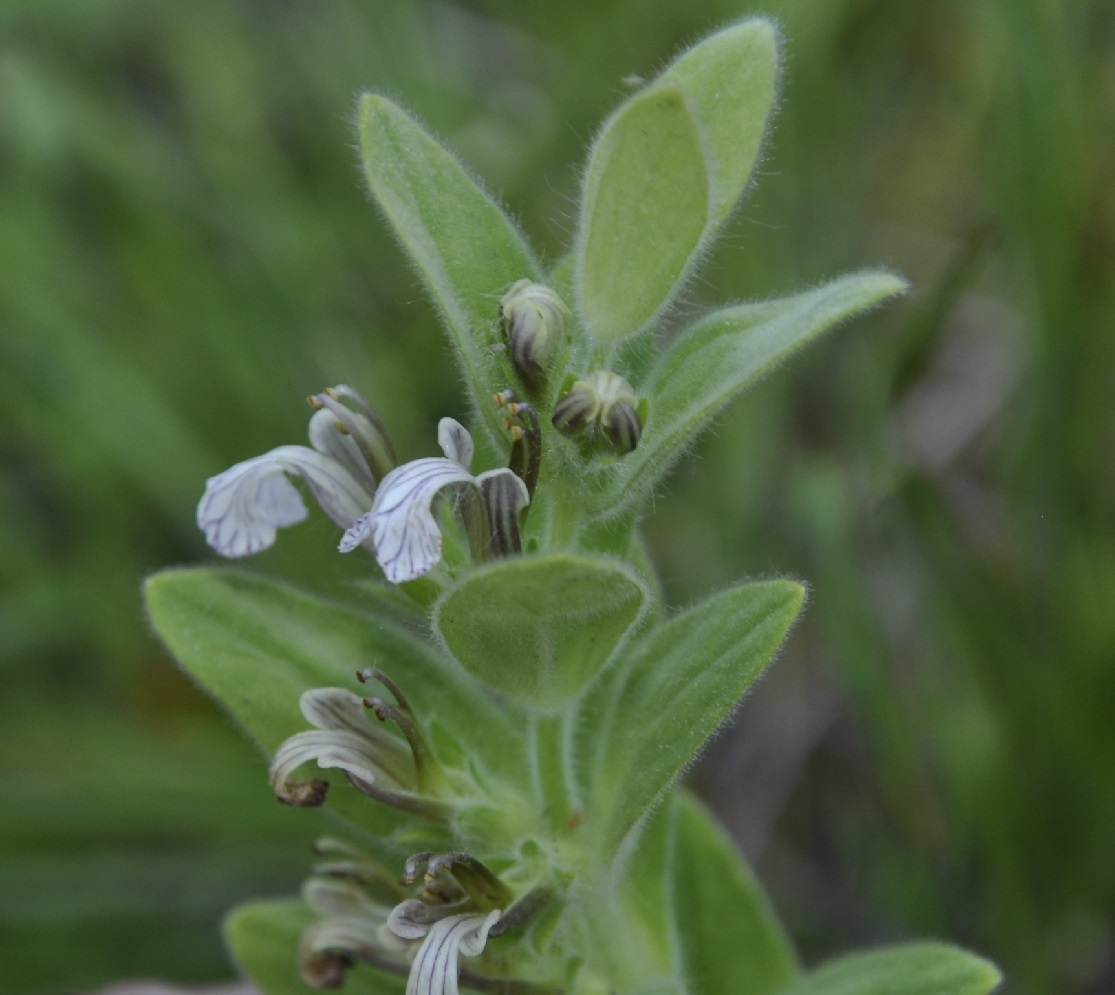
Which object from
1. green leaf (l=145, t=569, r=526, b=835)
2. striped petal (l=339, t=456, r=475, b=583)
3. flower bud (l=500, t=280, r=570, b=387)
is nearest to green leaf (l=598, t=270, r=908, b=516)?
flower bud (l=500, t=280, r=570, b=387)

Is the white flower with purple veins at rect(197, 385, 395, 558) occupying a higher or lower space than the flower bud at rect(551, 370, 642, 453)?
higher

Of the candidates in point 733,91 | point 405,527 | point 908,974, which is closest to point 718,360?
point 733,91

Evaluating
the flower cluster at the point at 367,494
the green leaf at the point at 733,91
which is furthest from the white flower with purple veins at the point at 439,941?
the green leaf at the point at 733,91

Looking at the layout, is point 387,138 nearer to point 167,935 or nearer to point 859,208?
point 167,935

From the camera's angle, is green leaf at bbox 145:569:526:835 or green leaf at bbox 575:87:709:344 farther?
green leaf at bbox 145:569:526:835

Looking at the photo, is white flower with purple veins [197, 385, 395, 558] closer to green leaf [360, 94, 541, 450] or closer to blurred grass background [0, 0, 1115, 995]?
green leaf [360, 94, 541, 450]

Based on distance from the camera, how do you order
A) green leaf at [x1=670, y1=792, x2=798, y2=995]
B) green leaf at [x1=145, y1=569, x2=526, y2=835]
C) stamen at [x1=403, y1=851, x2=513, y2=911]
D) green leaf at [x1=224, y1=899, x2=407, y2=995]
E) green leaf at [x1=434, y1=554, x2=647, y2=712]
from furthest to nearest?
green leaf at [x1=670, y1=792, x2=798, y2=995] → green leaf at [x1=224, y1=899, x2=407, y2=995] → green leaf at [x1=145, y1=569, x2=526, y2=835] → stamen at [x1=403, y1=851, x2=513, y2=911] → green leaf at [x1=434, y1=554, x2=647, y2=712]

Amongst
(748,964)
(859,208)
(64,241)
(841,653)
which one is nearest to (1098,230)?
(859,208)
